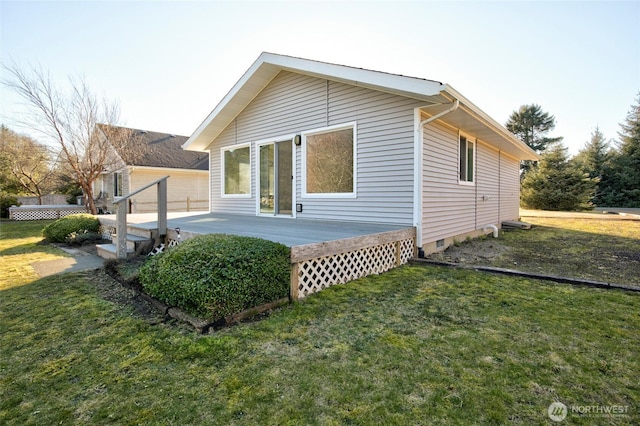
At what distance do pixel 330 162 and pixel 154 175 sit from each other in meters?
13.2

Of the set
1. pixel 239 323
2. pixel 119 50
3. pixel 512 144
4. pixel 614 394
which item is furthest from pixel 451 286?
pixel 119 50

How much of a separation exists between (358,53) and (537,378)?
364 inches

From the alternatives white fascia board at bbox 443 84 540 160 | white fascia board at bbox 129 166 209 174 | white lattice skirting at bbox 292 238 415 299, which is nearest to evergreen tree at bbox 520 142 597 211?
white fascia board at bbox 443 84 540 160

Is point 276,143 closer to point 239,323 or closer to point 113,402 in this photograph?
point 239,323

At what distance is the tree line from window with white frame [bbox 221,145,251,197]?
15.3m

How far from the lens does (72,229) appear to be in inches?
303

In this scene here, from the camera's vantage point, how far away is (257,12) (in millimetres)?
8141

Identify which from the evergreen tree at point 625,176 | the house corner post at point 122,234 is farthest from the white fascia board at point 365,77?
the evergreen tree at point 625,176

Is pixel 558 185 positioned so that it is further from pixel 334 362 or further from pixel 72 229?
pixel 72 229

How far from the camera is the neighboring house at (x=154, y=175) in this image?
52.3ft

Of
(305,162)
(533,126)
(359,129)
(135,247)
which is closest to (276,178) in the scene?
(305,162)

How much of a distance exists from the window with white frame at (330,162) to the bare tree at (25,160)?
1196cm

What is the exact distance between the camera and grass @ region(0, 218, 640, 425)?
1796 millimetres

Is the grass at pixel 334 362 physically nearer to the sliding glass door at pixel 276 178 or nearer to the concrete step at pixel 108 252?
the concrete step at pixel 108 252
